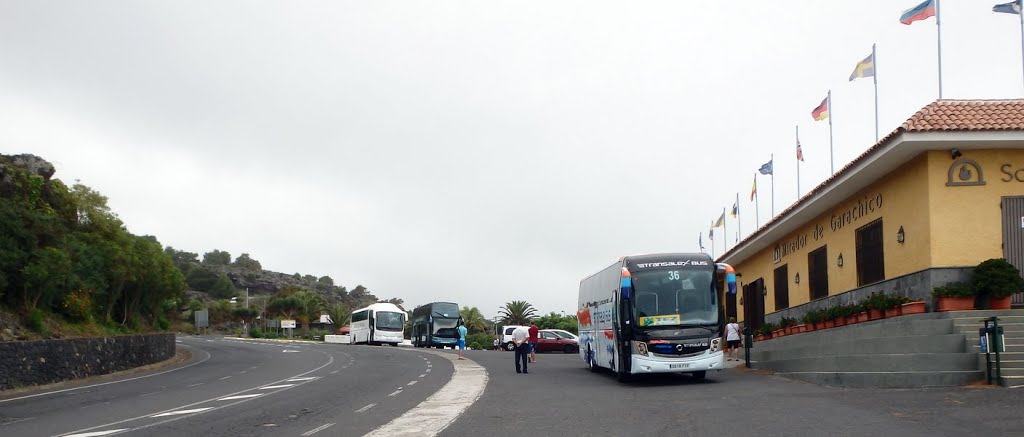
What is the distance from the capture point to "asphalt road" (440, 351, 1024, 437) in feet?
39.0

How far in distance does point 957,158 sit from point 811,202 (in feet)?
21.4

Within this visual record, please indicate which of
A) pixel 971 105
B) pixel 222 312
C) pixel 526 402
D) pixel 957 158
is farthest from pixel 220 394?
pixel 222 312

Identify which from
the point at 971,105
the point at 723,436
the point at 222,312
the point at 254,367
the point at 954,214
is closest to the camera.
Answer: the point at 723,436

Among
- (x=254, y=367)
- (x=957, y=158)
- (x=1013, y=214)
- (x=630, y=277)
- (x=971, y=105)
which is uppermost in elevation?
(x=971, y=105)

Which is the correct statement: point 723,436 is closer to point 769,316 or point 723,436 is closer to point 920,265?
point 920,265

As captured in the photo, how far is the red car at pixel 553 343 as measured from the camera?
54.1 metres

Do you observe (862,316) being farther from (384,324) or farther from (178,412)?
(384,324)

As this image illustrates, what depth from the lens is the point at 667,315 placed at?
21.5m

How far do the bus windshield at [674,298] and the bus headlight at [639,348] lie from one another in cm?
46

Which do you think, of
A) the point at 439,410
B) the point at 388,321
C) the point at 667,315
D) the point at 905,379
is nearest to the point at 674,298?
the point at 667,315

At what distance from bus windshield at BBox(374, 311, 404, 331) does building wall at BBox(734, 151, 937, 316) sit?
36941 millimetres

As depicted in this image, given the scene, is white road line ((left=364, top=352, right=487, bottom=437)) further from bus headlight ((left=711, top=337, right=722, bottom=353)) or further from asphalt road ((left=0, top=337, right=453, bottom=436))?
bus headlight ((left=711, top=337, right=722, bottom=353))

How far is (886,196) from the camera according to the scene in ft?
79.6

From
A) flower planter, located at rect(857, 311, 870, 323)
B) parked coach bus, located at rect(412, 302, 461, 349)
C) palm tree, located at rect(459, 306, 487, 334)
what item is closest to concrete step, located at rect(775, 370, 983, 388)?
flower planter, located at rect(857, 311, 870, 323)
